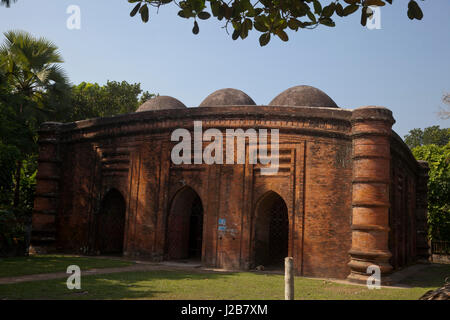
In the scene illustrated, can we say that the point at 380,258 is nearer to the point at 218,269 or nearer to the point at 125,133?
the point at 218,269

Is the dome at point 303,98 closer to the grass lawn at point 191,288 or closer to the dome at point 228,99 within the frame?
the dome at point 228,99

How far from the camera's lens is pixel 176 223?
44.5 ft

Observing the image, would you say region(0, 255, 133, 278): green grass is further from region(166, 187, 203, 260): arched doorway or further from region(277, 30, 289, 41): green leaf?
region(277, 30, 289, 41): green leaf

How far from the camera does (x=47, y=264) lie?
11656mm

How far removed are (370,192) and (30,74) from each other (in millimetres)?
12922

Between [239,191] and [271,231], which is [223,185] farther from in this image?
[271,231]

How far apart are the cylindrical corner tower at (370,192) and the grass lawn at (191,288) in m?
0.90

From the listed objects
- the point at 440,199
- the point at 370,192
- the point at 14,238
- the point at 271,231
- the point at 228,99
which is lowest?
the point at 14,238

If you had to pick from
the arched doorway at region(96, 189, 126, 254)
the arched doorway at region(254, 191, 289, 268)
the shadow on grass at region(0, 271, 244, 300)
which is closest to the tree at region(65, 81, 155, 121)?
the arched doorway at region(96, 189, 126, 254)

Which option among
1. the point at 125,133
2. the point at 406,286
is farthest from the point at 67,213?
the point at 406,286

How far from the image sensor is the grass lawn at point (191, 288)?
7.30 metres

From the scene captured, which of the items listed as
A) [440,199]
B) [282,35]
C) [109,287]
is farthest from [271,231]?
[440,199]

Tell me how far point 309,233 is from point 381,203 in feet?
6.89

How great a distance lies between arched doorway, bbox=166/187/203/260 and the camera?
44.0ft
